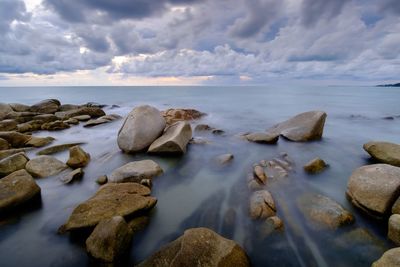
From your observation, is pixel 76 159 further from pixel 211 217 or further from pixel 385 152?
pixel 385 152

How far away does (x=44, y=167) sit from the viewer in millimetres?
7156

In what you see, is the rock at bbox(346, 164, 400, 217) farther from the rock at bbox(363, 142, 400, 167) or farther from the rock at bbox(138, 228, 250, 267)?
the rock at bbox(138, 228, 250, 267)

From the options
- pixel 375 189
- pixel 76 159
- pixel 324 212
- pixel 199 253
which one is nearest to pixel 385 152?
pixel 375 189

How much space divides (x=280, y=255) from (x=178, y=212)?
2343mm

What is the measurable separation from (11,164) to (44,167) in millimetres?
824

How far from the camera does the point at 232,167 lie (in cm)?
790

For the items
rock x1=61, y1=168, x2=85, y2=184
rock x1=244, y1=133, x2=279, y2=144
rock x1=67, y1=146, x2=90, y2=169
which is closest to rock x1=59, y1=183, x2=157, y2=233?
rock x1=61, y1=168, x2=85, y2=184

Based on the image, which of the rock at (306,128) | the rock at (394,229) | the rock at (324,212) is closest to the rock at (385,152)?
the rock at (306,128)

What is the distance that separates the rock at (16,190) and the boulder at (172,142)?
4.02 m

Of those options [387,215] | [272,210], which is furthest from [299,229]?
[387,215]

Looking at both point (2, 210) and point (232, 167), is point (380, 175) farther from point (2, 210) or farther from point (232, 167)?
point (2, 210)

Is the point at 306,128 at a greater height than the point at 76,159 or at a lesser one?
lesser

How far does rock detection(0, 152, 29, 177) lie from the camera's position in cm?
658

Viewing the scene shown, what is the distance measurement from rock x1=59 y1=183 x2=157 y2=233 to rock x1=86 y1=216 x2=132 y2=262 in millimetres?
561
